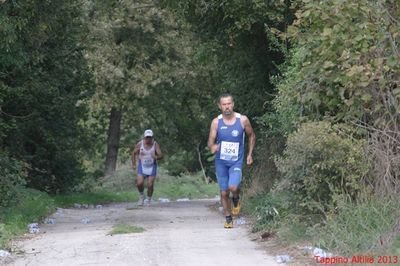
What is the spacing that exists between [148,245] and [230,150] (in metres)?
2.71

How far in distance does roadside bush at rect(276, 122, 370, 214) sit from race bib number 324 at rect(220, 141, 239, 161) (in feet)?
7.04

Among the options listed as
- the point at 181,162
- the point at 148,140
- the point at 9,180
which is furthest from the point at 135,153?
the point at 181,162

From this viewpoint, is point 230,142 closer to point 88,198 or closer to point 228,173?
point 228,173

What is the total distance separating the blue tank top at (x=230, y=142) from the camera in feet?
37.0

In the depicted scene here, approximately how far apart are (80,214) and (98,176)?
2055 cm

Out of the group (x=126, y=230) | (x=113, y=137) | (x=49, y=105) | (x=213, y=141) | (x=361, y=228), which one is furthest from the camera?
(x=113, y=137)

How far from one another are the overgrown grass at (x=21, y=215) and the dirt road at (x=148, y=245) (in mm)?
313

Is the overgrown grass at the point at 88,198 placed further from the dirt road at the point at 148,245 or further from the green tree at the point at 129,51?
the dirt road at the point at 148,245

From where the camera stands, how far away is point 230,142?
37.1ft

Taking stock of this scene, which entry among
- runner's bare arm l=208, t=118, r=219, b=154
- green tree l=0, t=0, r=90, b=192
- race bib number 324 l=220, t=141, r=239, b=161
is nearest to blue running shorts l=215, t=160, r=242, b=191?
race bib number 324 l=220, t=141, r=239, b=161

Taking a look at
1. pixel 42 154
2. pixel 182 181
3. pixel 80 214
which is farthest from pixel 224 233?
pixel 182 181

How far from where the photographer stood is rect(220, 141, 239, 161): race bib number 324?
1129 centimetres

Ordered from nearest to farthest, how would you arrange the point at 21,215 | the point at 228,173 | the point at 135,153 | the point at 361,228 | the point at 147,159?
the point at 361,228, the point at 228,173, the point at 21,215, the point at 147,159, the point at 135,153

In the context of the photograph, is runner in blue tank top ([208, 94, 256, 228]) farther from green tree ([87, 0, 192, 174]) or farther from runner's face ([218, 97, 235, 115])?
green tree ([87, 0, 192, 174])
